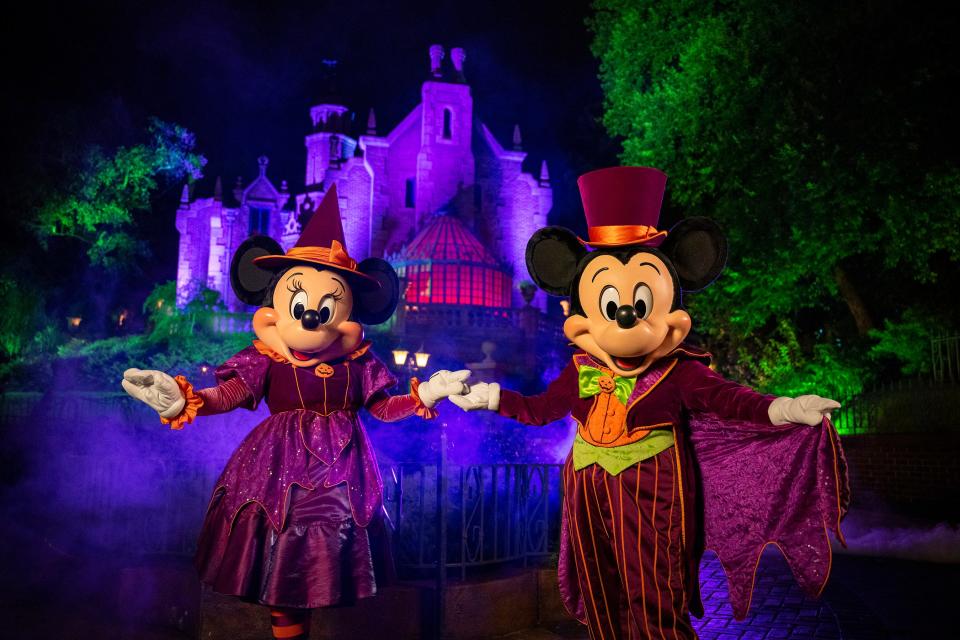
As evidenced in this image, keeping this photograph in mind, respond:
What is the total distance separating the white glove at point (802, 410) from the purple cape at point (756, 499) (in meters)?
0.11

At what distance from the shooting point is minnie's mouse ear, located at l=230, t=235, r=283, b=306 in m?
4.34

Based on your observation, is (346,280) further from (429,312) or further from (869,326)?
(429,312)

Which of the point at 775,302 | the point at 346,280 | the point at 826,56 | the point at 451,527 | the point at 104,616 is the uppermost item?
the point at 826,56

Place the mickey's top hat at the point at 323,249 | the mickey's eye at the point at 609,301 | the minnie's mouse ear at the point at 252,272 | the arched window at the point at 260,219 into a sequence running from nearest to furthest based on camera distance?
the mickey's eye at the point at 609,301
the mickey's top hat at the point at 323,249
the minnie's mouse ear at the point at 252,272
the arched window at the point at 260,219

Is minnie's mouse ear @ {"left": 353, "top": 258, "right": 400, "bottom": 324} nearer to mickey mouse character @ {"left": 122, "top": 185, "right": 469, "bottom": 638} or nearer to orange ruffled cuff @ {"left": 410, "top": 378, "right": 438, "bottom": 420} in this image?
mickey mouse character @ {"left": 122, "top": 185, "right": 469, "bottom": 638}

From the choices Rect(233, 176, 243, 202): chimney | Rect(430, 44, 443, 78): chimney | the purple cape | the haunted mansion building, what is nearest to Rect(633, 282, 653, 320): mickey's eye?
the purple cape

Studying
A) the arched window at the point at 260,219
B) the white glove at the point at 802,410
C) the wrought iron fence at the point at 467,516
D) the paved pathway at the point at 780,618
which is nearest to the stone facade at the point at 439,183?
the arched window at the point at 260,219

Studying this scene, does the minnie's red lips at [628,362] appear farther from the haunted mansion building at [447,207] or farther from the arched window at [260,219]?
the arched window at [260,219]

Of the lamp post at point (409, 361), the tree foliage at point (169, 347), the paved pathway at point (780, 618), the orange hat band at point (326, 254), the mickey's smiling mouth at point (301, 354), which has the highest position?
the tree foliage at point (169, 347)

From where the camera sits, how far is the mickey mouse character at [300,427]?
11.8ft

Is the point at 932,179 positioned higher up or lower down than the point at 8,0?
lower down

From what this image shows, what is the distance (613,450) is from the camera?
3.48m

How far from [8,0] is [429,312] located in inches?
530

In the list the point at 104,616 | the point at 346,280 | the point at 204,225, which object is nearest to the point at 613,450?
the point at 346,280
